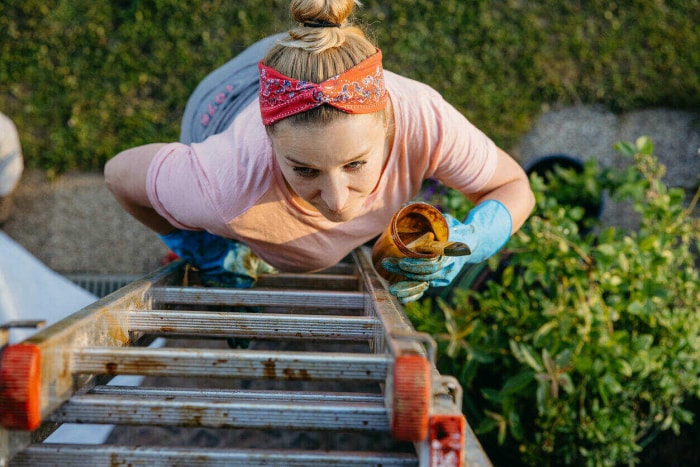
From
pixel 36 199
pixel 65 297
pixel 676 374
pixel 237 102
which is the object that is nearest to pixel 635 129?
pixel 676 374

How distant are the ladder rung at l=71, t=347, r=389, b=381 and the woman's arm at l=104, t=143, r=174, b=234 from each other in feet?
2.44

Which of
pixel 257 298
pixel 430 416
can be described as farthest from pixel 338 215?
pixel 430 416

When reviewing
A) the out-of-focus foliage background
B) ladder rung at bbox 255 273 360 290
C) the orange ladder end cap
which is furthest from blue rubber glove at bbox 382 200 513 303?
the out-of-focus foliage background

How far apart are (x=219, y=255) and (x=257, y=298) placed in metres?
0.36

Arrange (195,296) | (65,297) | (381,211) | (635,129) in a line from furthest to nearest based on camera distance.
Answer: (635,129)
(65,297)
(381,211)
(195,296)

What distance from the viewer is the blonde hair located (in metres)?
1.33

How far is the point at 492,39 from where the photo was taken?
2896 mm

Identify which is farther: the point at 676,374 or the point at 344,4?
the point at 676,374

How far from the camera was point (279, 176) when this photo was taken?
1586 millimetres

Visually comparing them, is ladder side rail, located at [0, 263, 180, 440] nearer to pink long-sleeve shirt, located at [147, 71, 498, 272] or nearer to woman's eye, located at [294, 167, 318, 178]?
pink long-sleeve shirt, located at [147, 71, 498, 272]

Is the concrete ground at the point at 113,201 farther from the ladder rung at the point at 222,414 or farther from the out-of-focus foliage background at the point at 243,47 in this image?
the ladder rung at the point at 222,414

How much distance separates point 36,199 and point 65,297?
0.69 meters

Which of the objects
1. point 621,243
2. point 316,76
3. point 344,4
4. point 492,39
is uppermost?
point 492,39

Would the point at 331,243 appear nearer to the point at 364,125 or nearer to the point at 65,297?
the point at 364,125
